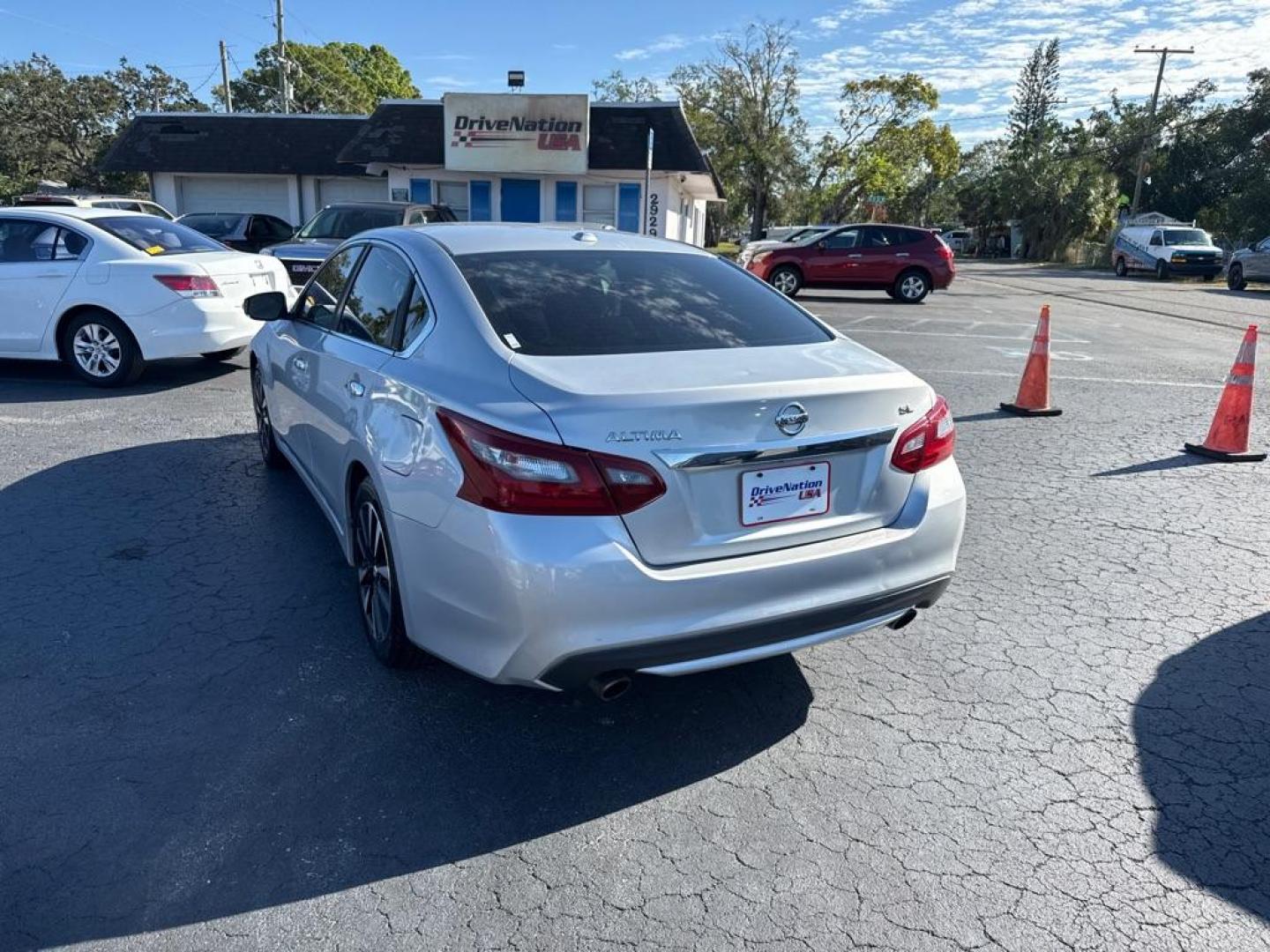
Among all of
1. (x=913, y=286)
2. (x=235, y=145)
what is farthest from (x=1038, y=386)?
(x=235, y=145)

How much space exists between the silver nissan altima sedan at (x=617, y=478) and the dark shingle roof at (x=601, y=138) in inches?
859

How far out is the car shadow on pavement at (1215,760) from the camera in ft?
8.09

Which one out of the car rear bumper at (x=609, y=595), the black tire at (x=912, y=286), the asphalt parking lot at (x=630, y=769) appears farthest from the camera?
the black tire at (x=912, y=286)

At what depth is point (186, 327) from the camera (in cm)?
780

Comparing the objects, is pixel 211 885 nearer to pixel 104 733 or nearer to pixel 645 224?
pixel 104 733

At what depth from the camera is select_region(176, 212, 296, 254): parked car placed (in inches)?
699

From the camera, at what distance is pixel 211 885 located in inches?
91.5

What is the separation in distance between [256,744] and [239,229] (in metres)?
17.5

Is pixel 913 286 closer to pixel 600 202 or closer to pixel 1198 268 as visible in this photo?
pixel 600 202

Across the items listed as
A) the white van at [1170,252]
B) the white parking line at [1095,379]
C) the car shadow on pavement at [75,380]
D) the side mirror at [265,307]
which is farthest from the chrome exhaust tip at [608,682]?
the white van at [1170,252]

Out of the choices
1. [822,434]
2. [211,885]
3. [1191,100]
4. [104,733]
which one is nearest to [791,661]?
[822,434]

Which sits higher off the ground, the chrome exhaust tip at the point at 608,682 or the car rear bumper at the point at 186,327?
the car rear bumper at the point at 186,327

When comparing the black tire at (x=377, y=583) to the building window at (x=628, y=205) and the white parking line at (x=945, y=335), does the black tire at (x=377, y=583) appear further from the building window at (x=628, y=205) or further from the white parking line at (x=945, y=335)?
the building window at (x=628, y=205)

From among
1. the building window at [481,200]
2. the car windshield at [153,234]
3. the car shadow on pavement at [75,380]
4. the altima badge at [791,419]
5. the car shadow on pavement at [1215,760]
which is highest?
the building window at [481,200]
